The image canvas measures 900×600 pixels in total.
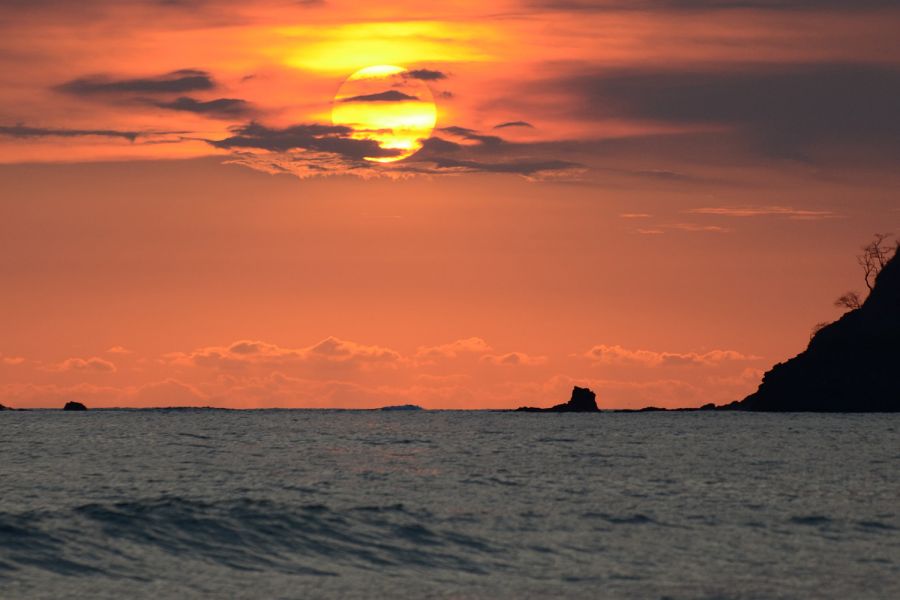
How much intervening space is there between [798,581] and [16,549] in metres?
26.2

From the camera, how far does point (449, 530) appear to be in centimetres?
4575

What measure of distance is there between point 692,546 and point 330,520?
14996mm

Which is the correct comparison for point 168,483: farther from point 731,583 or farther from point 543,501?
point 731,583

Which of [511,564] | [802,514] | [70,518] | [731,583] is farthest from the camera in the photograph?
[802,514]

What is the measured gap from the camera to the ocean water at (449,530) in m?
35.4

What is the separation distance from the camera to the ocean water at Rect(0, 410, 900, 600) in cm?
3538

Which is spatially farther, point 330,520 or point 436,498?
point 436,498

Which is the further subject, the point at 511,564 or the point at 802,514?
the point at 802,514

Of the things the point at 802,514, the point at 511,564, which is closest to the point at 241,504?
the point at 511,564

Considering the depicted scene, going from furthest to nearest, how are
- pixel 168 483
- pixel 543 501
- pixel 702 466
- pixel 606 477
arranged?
pixel 702 466 → pixel 606 477 → pixel 168 483 → pixel 543 501

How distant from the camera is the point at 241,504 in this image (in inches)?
2087

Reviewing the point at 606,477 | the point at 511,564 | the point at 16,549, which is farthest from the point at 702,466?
the point at 16,549

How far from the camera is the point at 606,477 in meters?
71.2

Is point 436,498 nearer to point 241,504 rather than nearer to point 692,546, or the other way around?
point 241,504
